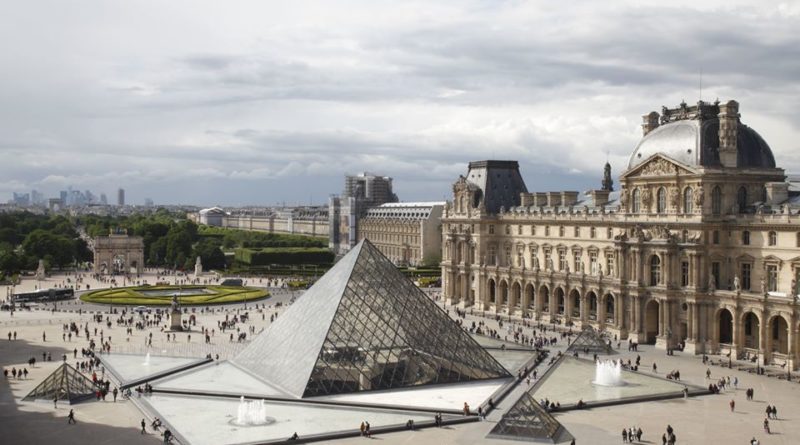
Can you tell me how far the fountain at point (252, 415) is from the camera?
32809 millimetres

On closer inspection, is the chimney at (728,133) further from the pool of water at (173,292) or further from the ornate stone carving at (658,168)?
the pool of water at (173,292)

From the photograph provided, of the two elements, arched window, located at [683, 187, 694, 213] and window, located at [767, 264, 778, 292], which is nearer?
window, located at [767, 264, 778, 292]

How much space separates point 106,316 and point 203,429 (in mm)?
36906

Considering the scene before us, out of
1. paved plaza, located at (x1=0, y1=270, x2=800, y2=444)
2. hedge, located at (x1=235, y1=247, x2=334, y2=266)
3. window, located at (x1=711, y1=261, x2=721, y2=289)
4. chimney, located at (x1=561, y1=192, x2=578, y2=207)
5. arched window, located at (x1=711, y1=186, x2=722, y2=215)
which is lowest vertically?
paved plaza, located at (x1=0, y1=270, x2=800, y2=444)

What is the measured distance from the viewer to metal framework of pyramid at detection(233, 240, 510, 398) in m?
38.0

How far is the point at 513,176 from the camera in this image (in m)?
75.9

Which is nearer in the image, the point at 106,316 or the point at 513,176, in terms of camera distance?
the point at 106,316

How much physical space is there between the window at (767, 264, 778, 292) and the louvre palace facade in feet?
0.31

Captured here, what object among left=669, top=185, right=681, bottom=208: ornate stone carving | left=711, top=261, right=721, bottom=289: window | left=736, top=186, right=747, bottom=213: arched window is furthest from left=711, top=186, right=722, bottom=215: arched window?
left=711, top=261, right=721, bottom=289: window

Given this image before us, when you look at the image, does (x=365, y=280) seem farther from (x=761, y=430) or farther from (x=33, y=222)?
(x=33, y=222)

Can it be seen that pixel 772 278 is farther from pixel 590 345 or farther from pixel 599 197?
pixel 599 197

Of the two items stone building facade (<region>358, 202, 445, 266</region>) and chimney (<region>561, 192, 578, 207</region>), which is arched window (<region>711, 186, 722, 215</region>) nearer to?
chimney (<region>561, 192, 578, 207</region>)

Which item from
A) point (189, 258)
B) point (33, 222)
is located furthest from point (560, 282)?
point (33, 222)

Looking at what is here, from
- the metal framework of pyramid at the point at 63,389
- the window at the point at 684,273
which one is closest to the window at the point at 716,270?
the window at the point at 684,273
